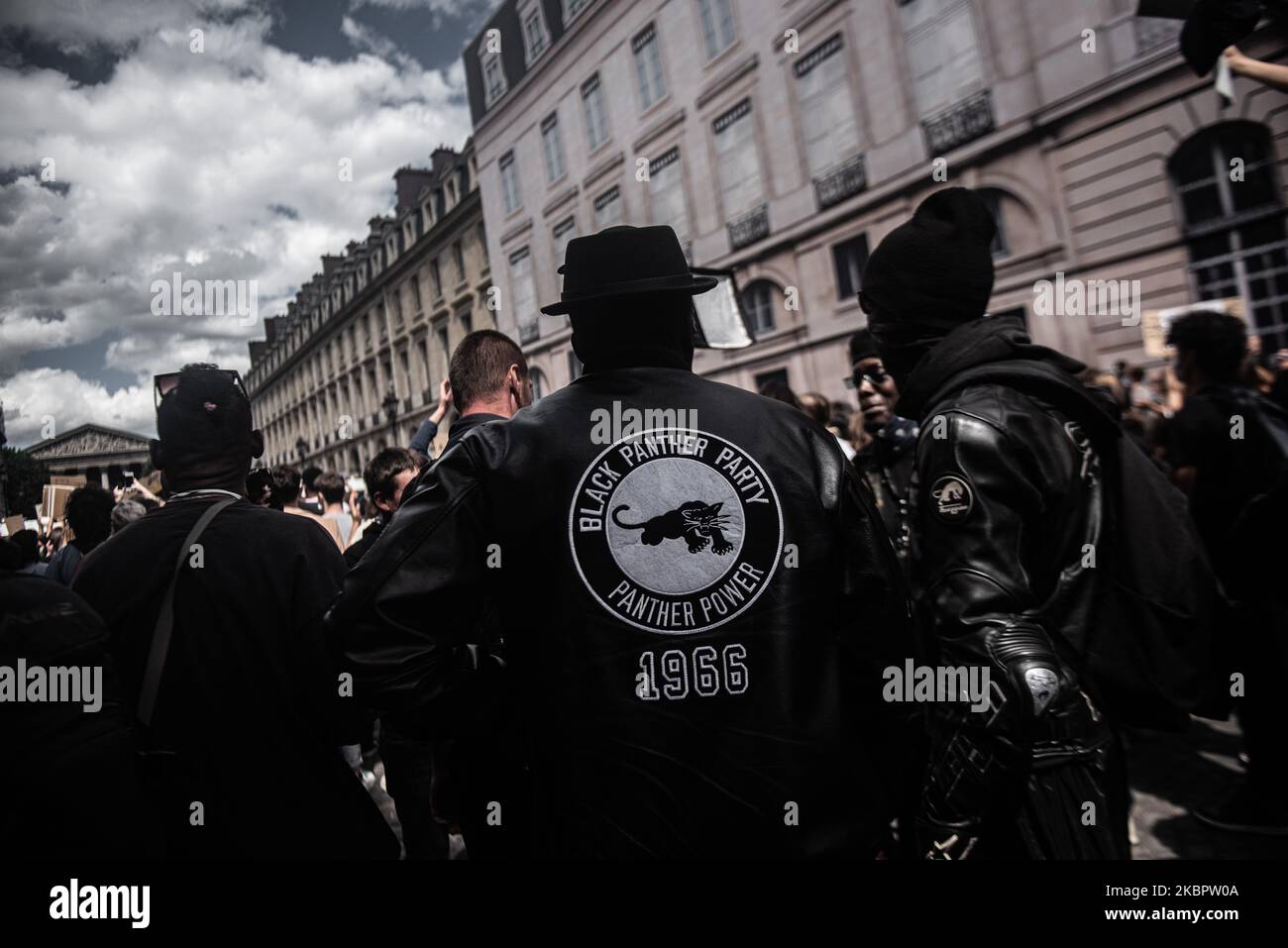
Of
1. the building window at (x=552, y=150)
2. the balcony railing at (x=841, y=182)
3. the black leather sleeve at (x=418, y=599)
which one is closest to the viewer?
the black leather sleeve at (x=418, y=599)

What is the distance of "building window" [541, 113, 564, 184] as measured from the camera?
13.2 meters

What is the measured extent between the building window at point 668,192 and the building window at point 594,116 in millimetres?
1846

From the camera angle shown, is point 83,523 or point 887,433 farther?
point 83,523

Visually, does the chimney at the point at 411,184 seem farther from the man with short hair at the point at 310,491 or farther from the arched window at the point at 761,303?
the man with short hair at the point at 310,491

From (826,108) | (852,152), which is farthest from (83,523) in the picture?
(826,108)

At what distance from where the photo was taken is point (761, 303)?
16.4m

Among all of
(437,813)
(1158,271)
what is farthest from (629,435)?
(1158,271)

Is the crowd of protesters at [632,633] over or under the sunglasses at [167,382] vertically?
under

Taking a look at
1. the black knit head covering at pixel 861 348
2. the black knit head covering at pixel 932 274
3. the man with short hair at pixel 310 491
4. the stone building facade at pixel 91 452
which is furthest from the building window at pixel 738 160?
the black knit head covering at pixel 932 274

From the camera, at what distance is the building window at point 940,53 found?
1246 centimetres

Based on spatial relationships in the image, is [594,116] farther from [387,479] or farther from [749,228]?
[387,479]

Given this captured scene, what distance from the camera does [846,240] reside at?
14.6 meters

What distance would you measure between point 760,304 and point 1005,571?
15.5m

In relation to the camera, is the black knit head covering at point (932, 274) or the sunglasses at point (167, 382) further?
the sunglasses at point (167, 382)
